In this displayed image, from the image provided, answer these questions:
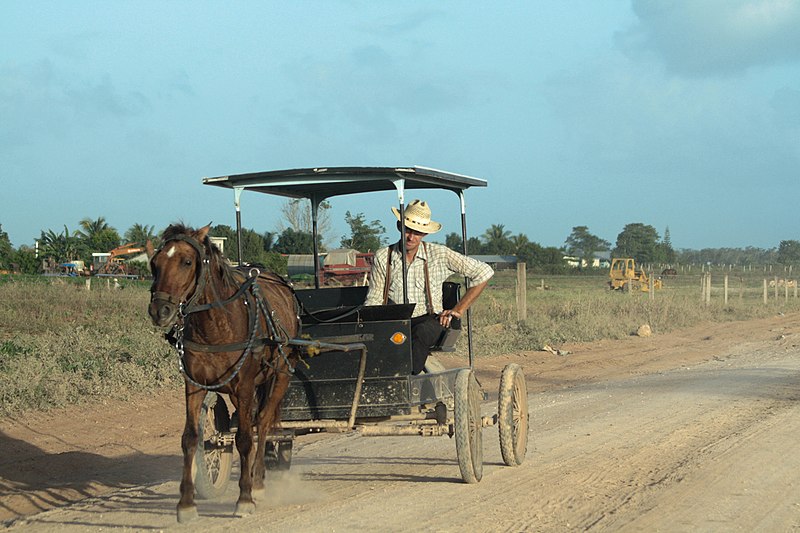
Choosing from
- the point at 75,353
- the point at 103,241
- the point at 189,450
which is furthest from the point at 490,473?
the point at 103,241

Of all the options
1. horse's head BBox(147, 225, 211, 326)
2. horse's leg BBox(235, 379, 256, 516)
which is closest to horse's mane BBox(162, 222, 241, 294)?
horse's head BBox(147, 225, 211, 326)

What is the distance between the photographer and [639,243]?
380ft

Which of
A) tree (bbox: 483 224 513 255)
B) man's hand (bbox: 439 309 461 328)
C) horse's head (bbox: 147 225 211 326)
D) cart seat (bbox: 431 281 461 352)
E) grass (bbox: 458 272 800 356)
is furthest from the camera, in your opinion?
tree (bbox: 483 224 513 255)

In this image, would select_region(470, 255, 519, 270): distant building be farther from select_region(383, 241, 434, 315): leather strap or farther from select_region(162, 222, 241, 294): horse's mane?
select_region(162, 222, 241, 294): horse's mane

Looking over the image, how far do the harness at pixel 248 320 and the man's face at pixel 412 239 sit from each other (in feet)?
5.05

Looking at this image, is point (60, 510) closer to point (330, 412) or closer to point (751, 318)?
point (330, 412)

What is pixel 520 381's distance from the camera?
8.66 metres

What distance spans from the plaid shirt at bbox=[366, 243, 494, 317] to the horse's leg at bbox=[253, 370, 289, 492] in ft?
4.29

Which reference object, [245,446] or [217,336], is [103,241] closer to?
[245,446]

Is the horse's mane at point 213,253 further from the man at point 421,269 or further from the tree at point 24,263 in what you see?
the tree at point 24,263

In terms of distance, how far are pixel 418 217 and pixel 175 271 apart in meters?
2.65

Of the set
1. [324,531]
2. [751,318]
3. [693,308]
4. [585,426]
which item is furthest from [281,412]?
[751,318]

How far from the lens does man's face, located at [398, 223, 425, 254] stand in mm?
7977

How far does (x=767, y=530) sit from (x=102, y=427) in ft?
24.7
